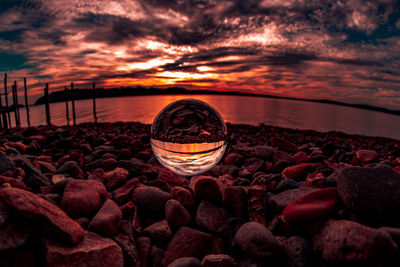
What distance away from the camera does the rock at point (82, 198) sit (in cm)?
231

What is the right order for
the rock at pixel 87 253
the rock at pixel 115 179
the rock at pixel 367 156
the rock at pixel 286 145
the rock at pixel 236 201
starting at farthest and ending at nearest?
the rock at pixel 286 145
the rock at pixel 367 156
the rock at pixel 115 179
the rock at pixel 236 201
the rock at pixel 87 253

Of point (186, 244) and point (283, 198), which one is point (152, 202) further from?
point (283, 198)

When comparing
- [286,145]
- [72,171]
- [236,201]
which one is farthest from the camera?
[286,145]

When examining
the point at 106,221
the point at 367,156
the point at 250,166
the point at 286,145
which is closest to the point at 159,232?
the point at 106,221

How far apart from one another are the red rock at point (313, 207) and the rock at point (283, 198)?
0.28 meters

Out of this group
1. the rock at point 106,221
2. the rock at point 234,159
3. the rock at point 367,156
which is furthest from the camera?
the rock at point 367,156

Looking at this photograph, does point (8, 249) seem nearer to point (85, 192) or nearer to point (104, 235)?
point (104, 235)

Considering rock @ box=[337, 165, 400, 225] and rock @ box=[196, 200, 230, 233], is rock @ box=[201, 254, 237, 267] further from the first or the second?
rock @ box=[337, 165, 400, 225]

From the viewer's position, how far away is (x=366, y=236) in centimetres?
156

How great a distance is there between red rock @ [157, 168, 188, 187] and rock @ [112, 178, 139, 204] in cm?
45

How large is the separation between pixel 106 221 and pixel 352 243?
2041 mm

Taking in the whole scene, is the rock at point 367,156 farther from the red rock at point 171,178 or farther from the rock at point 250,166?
the red rock at point 171,178

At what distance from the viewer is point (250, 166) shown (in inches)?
166

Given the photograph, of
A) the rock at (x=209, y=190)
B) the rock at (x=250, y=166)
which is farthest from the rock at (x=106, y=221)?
the rock at (x=250, y=166)
